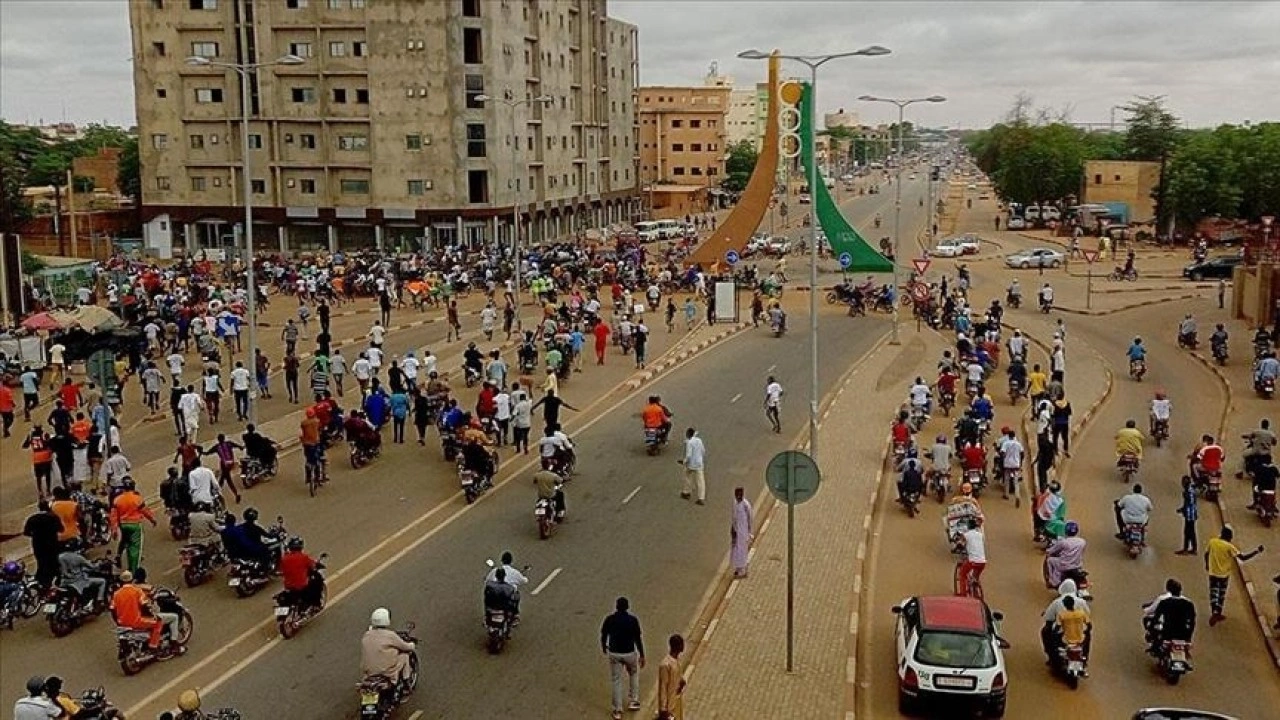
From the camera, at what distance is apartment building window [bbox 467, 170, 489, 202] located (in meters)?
73.2

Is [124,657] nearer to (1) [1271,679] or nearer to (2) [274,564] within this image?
(2) [274,564]

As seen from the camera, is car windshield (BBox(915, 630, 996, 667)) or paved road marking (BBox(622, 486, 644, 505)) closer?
car windshield (BBox(915, 630, 996, 667))

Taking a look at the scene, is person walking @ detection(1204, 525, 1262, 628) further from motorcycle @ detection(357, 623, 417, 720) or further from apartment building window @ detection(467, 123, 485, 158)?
apartment building window @ detection(467, 123, 485, 158)

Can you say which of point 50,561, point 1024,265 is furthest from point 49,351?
point 1024,265

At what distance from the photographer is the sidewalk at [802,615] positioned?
13.8m

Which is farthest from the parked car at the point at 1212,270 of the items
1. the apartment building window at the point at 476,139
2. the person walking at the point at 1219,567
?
the person walking at the point at 1219,567

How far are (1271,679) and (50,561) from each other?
51.6 ft

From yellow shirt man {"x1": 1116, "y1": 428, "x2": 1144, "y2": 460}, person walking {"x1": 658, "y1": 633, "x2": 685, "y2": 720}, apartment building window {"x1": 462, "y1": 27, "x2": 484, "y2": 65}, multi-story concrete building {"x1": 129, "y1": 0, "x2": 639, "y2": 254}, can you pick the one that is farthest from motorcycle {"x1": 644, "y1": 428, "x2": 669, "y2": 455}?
apartment building window {"x1": 462, "y1": 27, "x2": 484, "y2": 65}

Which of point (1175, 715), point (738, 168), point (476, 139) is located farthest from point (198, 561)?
point (738, 168)

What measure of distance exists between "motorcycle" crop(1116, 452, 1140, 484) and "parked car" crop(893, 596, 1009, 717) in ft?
35.0

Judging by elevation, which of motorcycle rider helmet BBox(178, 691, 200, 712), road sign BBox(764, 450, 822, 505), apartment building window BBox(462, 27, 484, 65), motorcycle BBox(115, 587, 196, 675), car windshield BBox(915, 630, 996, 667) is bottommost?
motorcycle BBox(115, 587, 196, 675)

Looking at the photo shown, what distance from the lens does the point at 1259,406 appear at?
2983cm

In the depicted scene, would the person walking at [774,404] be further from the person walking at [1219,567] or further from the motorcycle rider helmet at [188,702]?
the motorcycle rider helmet at [188,702]

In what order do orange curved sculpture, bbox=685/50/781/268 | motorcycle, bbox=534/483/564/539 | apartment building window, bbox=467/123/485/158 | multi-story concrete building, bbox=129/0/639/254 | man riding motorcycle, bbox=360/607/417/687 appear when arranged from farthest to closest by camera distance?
apartment building window, bbox=467/123/485/158, multi-story concrete building, bbox=129/0/639/254, orange curved sculpture, bbox=685/50/781/268, motorcycle, bbox=534/483/564/539, man riding motorcycle, bbox=360/607/417/687
